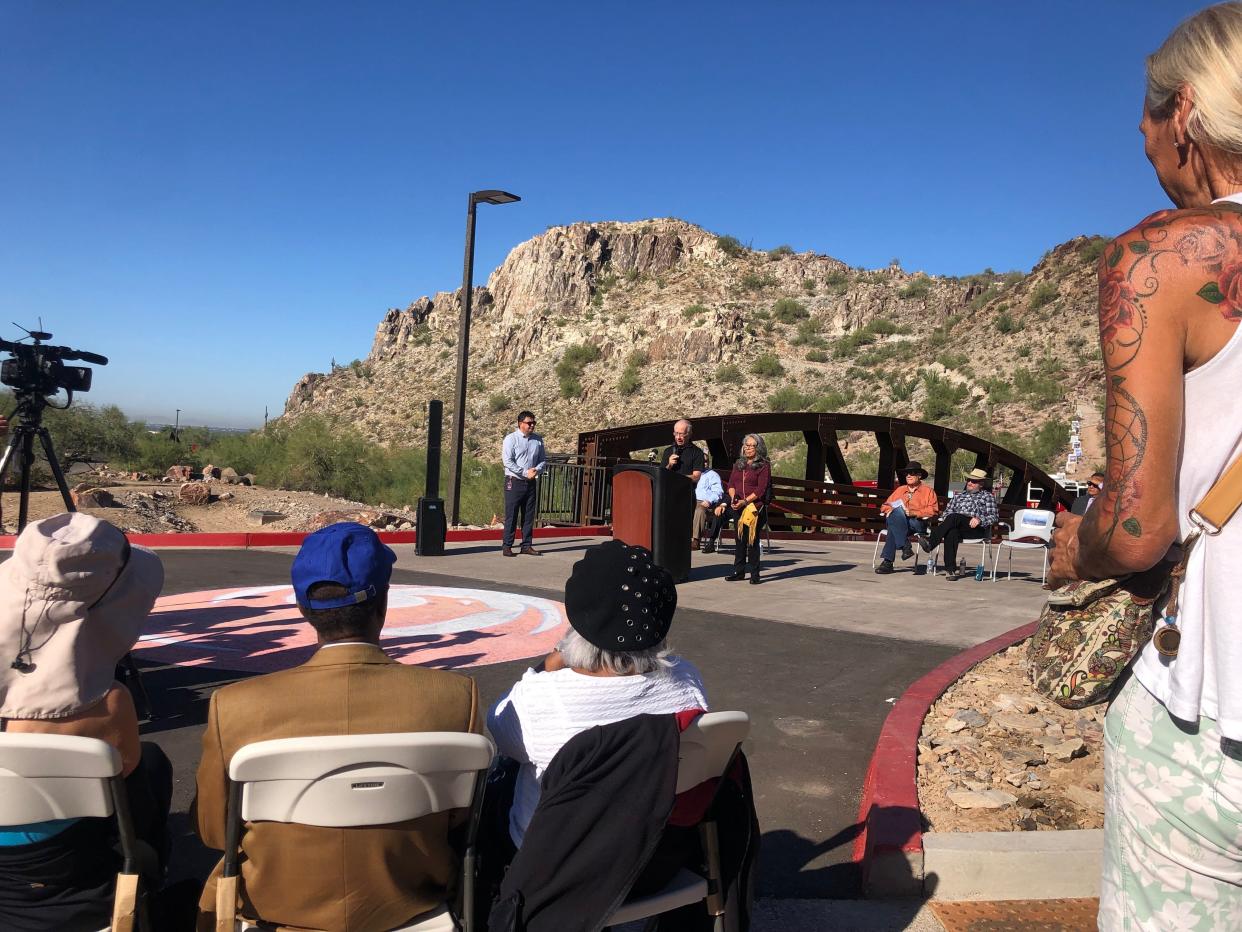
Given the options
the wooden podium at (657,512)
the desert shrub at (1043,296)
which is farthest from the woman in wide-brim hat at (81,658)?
the desert shrub at (1043,296)

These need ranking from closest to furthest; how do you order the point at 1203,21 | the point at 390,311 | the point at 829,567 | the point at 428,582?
the point at 1203,21, the point at 428,582, the point at 829,567, the point at 390,311

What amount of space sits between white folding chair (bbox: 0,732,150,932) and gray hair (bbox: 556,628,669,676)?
3.68 feet

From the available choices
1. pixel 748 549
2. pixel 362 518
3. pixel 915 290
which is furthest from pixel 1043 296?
pixel 748 549

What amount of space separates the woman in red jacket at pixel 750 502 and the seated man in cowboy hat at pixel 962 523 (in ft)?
9.21

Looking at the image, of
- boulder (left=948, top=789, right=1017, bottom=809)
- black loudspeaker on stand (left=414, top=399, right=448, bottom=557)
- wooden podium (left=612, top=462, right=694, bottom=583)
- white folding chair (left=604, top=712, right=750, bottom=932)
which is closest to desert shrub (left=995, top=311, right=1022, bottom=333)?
black loudspeaker on stand (left=414, top=399, right=448, bottom=557)

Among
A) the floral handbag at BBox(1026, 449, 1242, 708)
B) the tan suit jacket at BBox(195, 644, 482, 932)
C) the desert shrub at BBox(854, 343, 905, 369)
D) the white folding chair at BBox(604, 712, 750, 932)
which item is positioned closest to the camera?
the floral handbag at BBox(1026, 449, 1242, 708)

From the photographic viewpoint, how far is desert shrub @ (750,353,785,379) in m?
62.8

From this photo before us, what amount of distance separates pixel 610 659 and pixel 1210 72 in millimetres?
1836

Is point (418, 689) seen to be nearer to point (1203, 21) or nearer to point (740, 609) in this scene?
point (1203, 21)

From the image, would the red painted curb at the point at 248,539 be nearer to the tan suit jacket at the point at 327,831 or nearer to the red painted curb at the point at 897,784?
the red painted curb at the point at 897,784

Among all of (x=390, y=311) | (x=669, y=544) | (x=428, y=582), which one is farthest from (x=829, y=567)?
(x=390, y=311)

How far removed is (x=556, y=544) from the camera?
1427 cm

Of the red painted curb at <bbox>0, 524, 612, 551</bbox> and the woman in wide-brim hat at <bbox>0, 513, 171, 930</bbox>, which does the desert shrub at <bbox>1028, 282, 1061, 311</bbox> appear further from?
the woman in wide-brim hat at <bbox>0, 513, 171, 930</bbox>

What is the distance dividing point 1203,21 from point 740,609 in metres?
7.93
